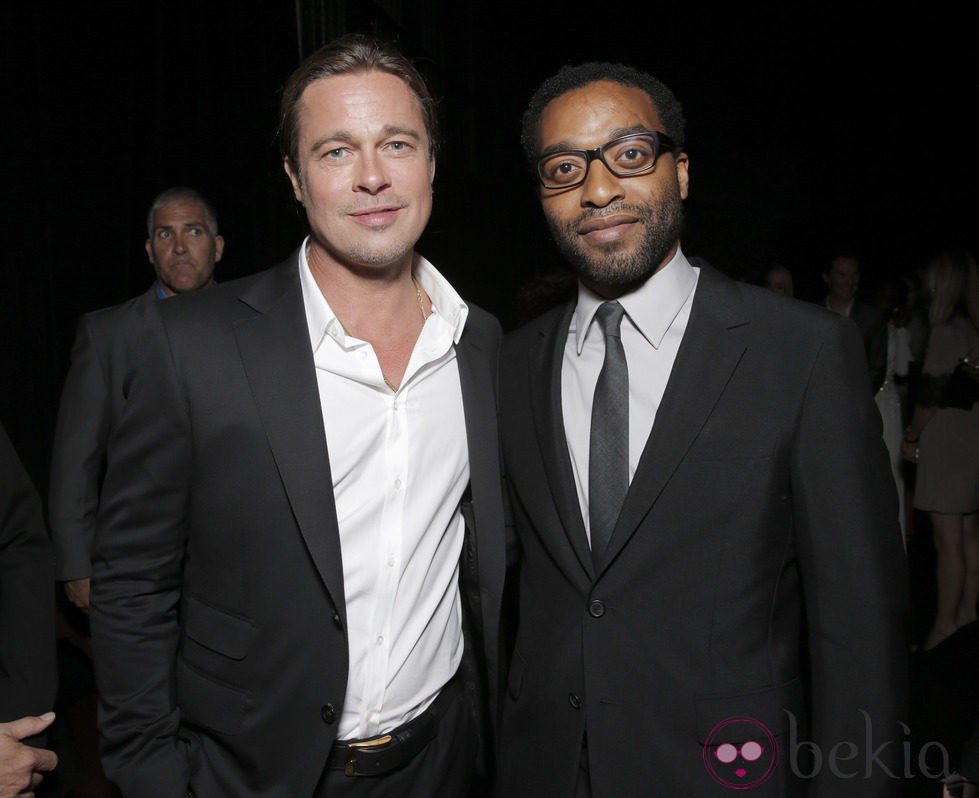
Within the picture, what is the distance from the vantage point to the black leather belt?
4.96ft

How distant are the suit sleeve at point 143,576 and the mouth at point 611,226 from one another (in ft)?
2.59

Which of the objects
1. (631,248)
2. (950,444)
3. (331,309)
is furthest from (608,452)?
(950,444)

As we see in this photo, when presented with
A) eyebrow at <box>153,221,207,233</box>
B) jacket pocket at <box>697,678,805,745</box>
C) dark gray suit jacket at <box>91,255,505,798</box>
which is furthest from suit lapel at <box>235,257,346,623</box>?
eyebrow at <box>153,221,207,233</box>

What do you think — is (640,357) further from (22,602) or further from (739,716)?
(22,602)

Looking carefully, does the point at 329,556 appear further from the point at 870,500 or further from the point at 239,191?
the point at 239,191

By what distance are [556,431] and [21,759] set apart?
1.05 metres

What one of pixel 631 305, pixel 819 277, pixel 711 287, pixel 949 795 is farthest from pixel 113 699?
pixel 819 277

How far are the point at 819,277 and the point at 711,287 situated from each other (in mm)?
5287

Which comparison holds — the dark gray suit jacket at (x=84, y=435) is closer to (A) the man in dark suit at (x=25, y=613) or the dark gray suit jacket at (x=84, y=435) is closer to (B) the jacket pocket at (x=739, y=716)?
(A) the man in dark suit at (x=25, y=613)

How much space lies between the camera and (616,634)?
54.4 inches

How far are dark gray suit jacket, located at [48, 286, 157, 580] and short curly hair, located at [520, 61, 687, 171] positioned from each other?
1490mm

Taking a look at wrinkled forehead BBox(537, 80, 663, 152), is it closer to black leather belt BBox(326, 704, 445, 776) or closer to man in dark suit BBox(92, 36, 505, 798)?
man in dark suit BBox(92, 36, 505, 798)

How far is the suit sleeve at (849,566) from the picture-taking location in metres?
1.31

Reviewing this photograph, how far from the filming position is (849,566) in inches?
51.9
